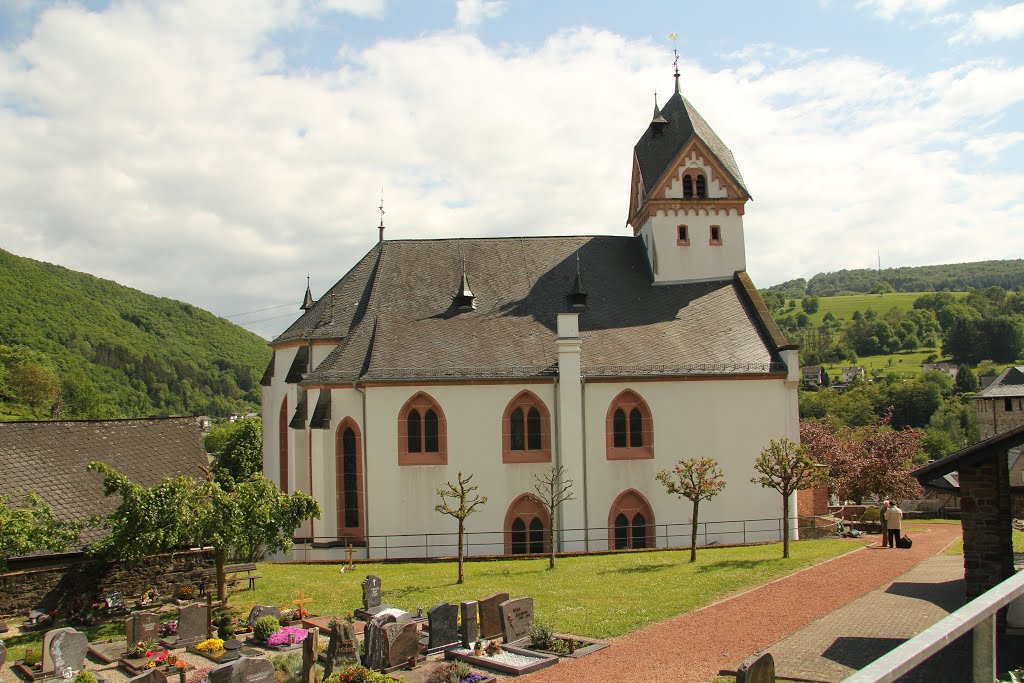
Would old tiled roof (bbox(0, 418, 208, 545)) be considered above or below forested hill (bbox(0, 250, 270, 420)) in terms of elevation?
below

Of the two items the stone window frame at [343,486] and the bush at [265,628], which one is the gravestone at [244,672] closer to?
the bush at [265,628]

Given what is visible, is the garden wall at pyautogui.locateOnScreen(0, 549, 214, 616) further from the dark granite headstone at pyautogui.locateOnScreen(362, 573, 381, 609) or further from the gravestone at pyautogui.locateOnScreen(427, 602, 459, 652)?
the gravestone at pyautogui.locateOnScreen(427, 602, 459, 652)

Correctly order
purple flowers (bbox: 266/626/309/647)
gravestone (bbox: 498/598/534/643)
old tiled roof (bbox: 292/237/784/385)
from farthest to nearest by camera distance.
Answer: old tiled roof (bbox: 292/237/784/385), purple flowers (bbox: 266/626/309/647), gravestone (bbox: 498/598/534/643)

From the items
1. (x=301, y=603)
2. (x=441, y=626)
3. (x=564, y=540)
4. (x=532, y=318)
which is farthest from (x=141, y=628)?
(x=532, y=318)

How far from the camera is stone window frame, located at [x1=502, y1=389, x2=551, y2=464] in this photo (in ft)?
98.6

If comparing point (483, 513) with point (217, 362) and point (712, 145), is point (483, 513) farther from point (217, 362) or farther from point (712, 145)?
point (217, 362)

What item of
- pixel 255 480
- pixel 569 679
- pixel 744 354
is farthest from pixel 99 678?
pixel 744 354

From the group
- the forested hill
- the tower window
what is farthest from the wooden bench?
the forested hill

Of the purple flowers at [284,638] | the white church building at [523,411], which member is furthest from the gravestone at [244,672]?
the white church building at [523,411]

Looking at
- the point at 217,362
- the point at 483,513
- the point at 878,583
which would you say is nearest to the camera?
the point at 878,583

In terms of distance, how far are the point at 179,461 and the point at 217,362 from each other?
148m

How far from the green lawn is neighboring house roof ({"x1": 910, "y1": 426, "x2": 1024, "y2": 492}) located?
5.98 m

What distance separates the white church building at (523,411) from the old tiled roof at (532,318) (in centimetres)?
8

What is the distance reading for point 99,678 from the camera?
15.6 meters
